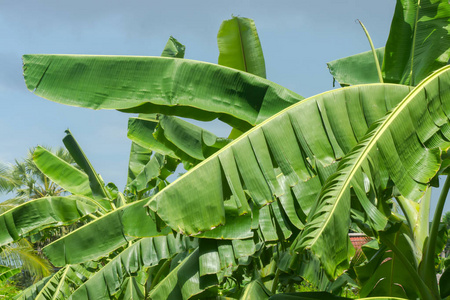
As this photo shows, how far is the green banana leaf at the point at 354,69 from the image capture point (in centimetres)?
482

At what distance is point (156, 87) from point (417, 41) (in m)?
2.29

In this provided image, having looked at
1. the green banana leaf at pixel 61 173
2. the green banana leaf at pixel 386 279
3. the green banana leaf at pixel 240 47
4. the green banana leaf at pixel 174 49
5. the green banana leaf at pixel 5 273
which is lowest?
the green banana leaf at pixel 386 279

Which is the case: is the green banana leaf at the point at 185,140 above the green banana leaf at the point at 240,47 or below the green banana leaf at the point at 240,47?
below

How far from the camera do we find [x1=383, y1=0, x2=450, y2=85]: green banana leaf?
12.5 ft

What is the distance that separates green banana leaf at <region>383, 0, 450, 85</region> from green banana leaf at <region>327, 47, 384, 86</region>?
0.75m

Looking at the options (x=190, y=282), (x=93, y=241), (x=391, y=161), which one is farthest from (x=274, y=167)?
(x=93, y=241)

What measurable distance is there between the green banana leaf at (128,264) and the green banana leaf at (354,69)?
97.8 inches

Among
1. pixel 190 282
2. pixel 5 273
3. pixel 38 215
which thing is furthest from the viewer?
pixel 5 273

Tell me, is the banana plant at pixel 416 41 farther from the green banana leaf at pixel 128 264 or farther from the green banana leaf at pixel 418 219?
the green banana leaf at pixel 128 264

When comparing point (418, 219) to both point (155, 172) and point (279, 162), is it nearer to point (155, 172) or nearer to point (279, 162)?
point (279, 162)

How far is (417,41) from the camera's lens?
12.9 feet

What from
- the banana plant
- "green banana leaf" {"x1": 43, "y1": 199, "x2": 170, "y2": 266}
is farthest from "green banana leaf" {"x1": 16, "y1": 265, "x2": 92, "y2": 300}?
the banana plant

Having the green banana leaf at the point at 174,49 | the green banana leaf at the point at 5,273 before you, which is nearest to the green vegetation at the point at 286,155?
the green banana leaf at the point at 174,49

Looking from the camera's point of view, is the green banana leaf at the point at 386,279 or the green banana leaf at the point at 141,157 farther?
the green banana leaf at the point at 141,157
